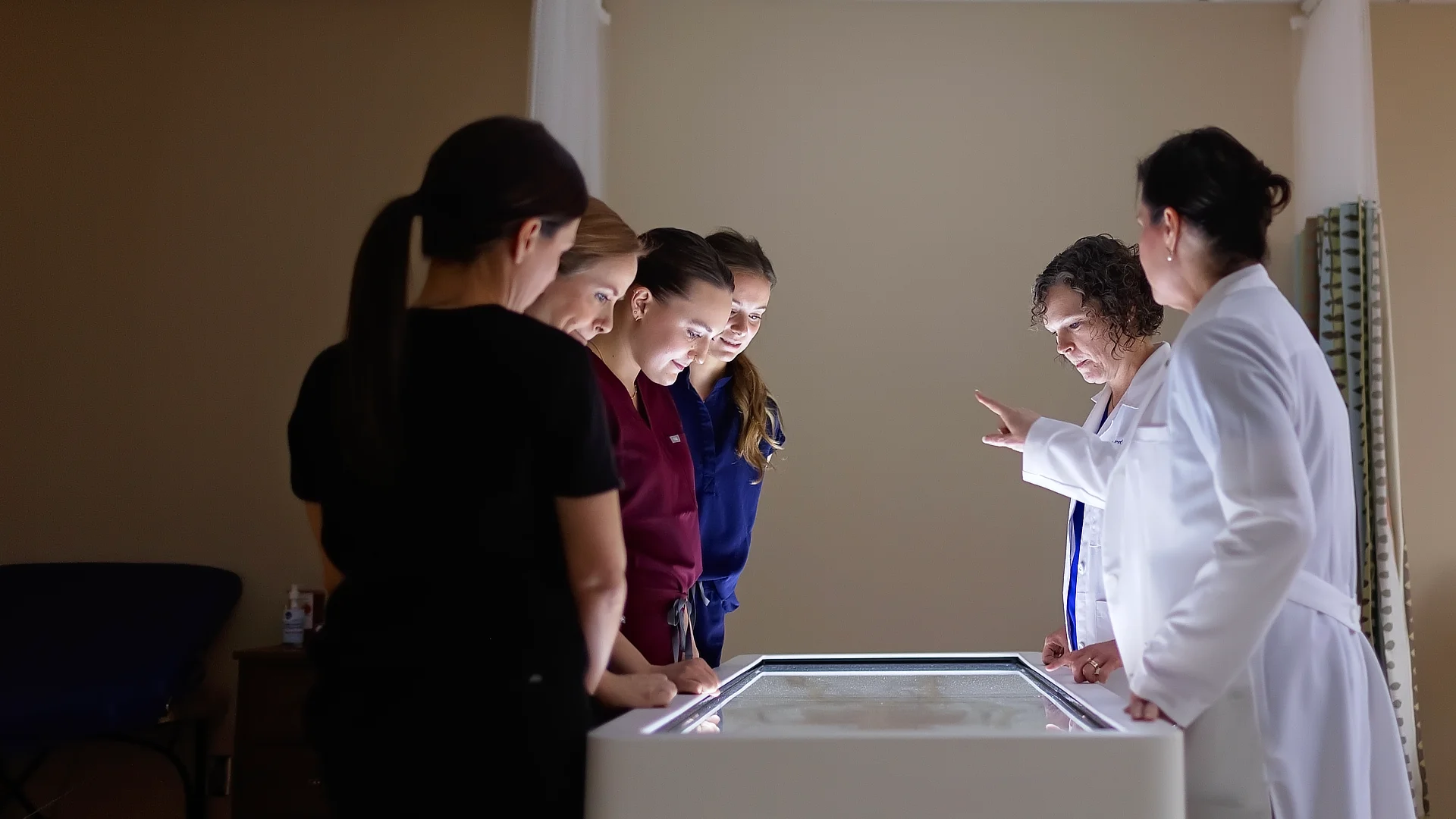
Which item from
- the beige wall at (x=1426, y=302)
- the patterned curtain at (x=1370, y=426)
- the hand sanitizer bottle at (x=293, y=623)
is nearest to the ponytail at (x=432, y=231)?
the hand sanitizer bottle at (x=293, y=623)

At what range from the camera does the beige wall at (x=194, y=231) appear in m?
3.62

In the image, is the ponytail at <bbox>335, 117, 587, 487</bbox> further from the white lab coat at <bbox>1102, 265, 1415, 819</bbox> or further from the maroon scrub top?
the white lab coat at <bbox>1102, 265, 1415, 819</bbox>

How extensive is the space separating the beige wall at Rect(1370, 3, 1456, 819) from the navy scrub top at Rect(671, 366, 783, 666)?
2.47 meters

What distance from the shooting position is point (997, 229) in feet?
12.1

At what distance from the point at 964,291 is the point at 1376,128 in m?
1.42

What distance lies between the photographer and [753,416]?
6.66 feet

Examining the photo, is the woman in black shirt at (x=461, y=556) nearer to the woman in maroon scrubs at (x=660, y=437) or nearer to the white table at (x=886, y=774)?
the white table at (x=886, y=774)

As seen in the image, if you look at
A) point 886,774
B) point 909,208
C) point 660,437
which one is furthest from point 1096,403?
point 909,208

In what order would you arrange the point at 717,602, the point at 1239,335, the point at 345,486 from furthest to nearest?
1. the point at 717,602
2. the point at 1239,335
3. the point at 345,486

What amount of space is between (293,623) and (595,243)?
2371 millimetres

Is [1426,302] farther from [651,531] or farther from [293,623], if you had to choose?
[293,623]

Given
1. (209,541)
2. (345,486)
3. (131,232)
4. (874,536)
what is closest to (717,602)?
(345,486)

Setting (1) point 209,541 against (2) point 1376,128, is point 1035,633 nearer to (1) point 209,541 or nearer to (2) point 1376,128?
(2) point 1376,128

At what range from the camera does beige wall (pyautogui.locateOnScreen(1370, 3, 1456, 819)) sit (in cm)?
346
